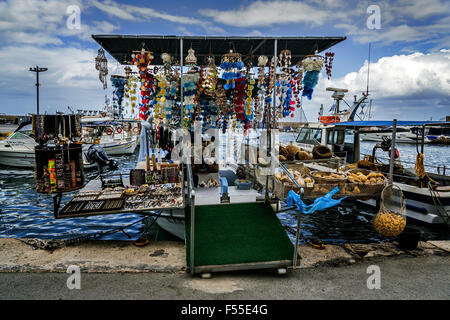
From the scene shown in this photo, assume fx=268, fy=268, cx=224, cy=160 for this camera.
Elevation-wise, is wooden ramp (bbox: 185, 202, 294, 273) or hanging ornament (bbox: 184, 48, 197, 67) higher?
hanging ornament (bbox: 184, 48, 197, 67)

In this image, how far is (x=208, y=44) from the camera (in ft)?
22.2

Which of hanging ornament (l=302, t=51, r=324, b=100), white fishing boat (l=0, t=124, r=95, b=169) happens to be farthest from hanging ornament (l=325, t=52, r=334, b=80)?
white fishing boat (l=0, t=124, r=95, b=169)

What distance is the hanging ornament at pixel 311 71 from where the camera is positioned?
20.6 ft

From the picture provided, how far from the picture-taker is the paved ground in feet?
12.2

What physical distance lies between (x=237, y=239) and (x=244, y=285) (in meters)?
0.84

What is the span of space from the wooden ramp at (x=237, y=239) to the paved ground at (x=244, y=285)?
0.73 ft

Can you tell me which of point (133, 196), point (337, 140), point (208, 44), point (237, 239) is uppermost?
point (208, 44)

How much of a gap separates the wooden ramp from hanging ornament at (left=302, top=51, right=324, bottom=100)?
10.3 feet

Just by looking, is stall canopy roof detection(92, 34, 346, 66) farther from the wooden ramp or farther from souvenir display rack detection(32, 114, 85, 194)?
the wooden ramp

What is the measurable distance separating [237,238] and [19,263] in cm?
370

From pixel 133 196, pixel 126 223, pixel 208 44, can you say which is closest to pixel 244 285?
pixel 133 196

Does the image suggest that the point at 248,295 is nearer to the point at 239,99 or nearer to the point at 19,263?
the point at 19,263

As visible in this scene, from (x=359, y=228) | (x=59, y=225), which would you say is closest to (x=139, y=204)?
(x=59, y=225)

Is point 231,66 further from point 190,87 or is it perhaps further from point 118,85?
point 118,85
